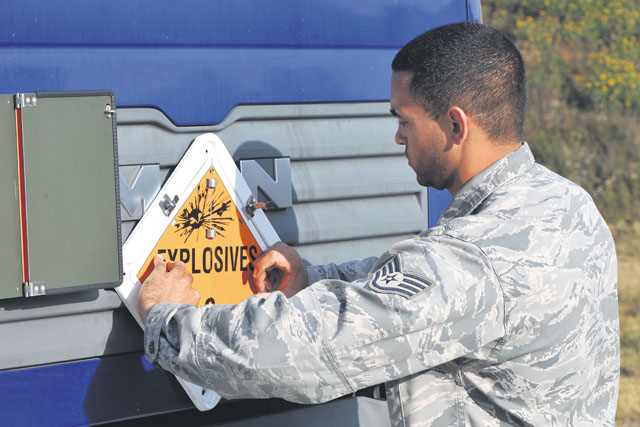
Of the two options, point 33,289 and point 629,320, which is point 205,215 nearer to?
point 33,289

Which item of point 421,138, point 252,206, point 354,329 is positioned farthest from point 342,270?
point 354,329

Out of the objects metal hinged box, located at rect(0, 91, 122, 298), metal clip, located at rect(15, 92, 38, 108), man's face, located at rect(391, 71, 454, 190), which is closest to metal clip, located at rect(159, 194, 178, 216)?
metal hinged box, located at rect(0, 91, 122, 298)

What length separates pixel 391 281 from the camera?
1590 millimetres

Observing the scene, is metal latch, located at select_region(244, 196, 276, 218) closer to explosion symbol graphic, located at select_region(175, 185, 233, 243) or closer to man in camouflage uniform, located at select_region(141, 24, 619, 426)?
explosion symbol graphic, located at select_region(175, 185, 233, 243)

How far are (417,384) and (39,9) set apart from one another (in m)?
1.13

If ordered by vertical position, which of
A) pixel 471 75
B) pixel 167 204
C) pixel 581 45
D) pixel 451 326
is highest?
pixel 581 45

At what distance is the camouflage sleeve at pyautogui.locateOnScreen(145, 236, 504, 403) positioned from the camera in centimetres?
157

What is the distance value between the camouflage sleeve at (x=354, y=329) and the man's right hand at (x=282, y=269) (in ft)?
1.36

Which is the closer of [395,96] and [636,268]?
[395,96]

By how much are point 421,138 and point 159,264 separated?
67 cm

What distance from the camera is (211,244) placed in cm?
202

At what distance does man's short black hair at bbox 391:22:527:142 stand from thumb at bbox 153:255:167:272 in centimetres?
70

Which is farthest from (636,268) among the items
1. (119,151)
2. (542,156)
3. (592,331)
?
(119,151)

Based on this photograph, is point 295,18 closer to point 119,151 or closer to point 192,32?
point 192,32
